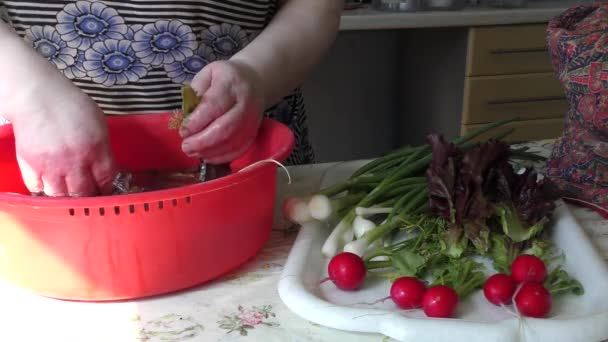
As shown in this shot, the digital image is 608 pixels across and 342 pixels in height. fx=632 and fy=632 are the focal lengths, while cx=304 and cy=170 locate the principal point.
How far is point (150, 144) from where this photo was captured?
2.42ft

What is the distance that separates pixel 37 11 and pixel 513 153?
58 centimetres

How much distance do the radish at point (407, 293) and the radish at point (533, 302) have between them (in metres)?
0.08

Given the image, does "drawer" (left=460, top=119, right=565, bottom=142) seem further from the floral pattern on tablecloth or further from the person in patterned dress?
the floral pattern on tablecloth

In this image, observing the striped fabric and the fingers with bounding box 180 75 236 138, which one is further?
the striped fabric

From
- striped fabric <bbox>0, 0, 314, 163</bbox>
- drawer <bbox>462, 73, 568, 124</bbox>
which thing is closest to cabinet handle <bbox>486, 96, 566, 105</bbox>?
drawer <bbox>462, 73, 568, 124</bbox>

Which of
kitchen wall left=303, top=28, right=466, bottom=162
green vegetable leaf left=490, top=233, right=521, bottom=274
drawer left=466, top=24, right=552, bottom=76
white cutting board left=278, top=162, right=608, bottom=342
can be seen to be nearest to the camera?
white cutting board left=278, top=162, right=608, bottom=342

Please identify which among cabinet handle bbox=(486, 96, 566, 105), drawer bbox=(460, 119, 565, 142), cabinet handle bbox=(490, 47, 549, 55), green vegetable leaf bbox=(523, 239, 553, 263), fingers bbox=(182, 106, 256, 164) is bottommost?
drawer bbox=(460, 119, 565, 142)

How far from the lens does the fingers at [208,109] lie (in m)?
0.57

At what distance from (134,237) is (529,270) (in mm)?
339

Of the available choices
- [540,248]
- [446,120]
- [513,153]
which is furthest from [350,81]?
[540,248]

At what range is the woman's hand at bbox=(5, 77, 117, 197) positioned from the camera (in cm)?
52

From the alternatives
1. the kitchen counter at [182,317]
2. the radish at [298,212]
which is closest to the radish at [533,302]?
the kitchen counter at [182,317]

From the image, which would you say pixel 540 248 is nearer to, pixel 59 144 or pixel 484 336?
pixel 484 336

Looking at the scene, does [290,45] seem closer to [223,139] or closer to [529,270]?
[223,139]
